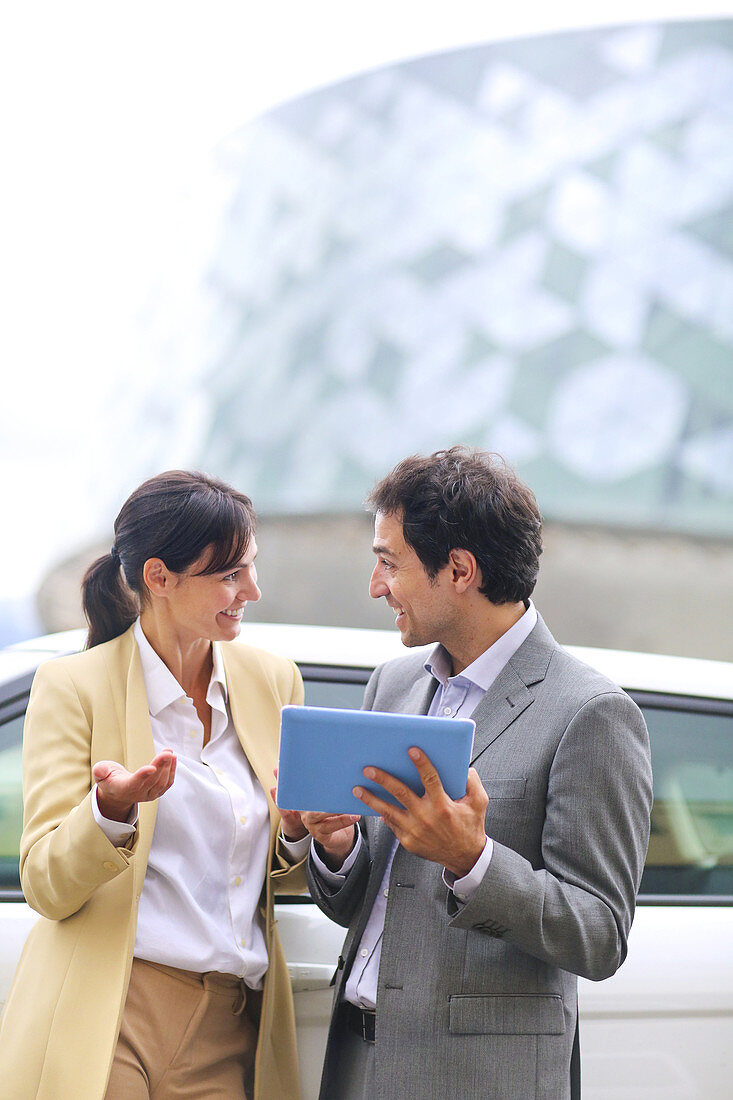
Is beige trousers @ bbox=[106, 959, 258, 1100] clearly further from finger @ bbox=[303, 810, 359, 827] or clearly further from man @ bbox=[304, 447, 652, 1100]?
finger @ bbox=[303, 810, 359, 827]

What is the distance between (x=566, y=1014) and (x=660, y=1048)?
2.35ft

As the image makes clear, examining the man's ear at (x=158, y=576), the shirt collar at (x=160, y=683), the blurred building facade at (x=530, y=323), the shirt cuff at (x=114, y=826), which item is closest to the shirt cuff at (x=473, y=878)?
the shirt cuff at (x=114, y=826)

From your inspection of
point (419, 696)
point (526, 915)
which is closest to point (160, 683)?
point (419, 696)

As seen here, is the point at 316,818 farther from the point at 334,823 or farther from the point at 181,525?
the point at 181,525

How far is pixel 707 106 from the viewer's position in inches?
754

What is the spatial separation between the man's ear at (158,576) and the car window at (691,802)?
53.7 inches

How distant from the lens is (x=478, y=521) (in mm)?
1939

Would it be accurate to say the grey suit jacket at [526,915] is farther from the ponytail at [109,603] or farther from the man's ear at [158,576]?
the ponytail at [109,603]

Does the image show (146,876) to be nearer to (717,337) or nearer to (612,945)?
(612,945)

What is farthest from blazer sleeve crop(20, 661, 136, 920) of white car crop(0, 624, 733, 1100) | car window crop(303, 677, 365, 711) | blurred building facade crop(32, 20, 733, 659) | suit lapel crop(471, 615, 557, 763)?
blurred building facade crop(32, 20, 733, 659)

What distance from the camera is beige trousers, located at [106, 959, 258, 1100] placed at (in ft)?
6.14

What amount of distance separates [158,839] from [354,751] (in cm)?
60

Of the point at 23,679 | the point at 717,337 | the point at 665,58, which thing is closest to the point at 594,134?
the point at 665,58

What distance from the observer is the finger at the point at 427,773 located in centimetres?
156
